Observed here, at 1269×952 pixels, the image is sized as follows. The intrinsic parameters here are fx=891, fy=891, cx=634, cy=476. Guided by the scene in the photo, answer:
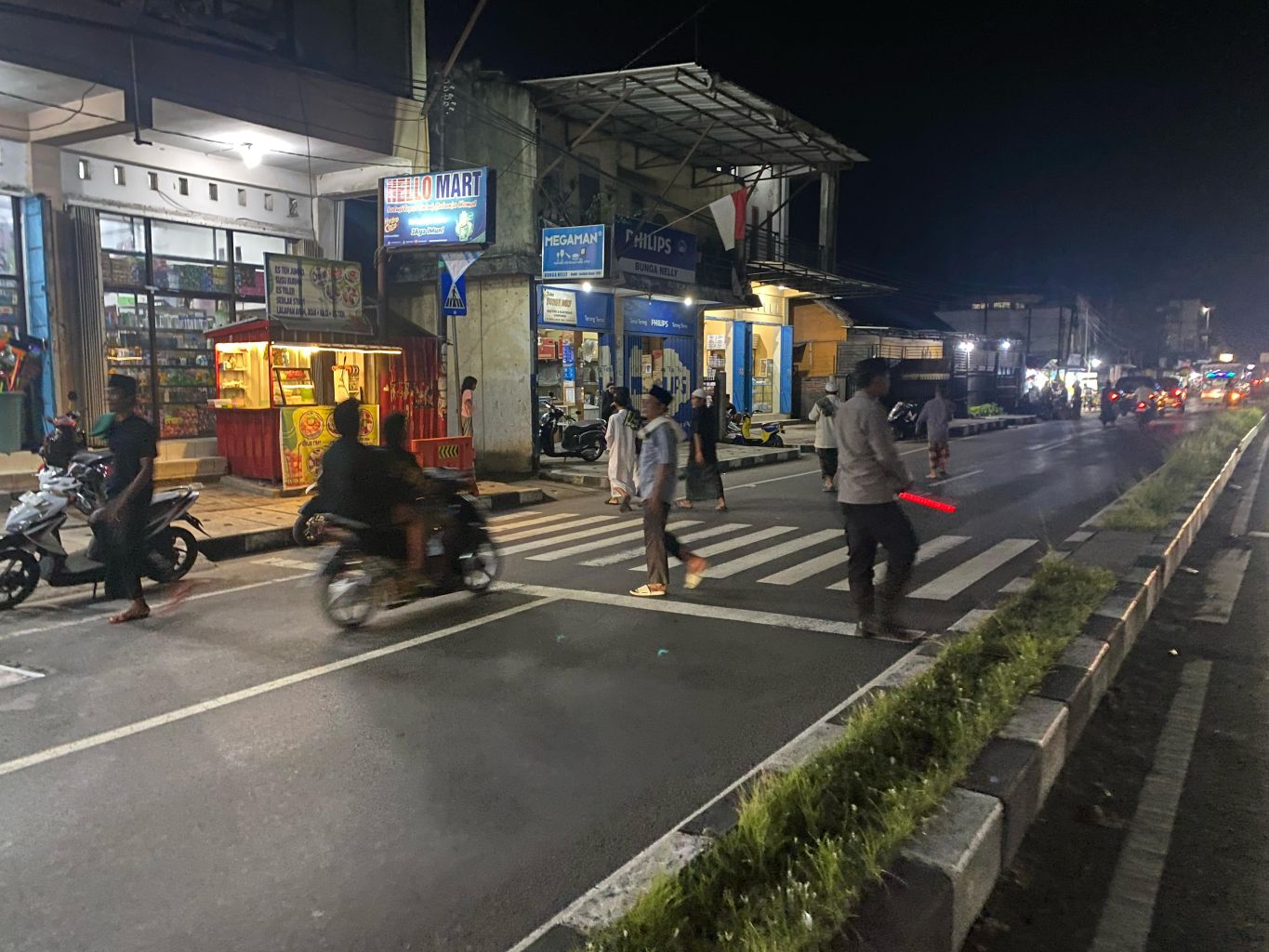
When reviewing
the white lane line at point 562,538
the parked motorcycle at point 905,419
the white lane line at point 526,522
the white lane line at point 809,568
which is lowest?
the white lane line at point 526,522

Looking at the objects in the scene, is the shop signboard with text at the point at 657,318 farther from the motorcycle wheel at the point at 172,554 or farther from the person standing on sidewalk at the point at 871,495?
the person standing on sidewalk at the point at 871,495

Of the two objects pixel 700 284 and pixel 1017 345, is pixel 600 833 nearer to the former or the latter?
pixel 700 284

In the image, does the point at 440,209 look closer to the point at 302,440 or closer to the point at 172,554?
the point at 302,440

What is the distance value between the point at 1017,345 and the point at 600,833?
5272 centimetres

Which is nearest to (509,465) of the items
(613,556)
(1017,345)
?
(613,556)

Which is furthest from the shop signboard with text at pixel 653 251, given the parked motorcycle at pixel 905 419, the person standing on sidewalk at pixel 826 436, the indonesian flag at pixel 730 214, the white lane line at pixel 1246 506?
the white lane line at pixel 1246 506

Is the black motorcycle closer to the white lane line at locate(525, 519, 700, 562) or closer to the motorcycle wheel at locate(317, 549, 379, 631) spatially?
the white lane line at locate(525, 519, 700, 562)

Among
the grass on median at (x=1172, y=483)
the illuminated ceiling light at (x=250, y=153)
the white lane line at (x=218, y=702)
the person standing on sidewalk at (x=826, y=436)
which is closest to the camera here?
the white lane line at (x=218, y=702)

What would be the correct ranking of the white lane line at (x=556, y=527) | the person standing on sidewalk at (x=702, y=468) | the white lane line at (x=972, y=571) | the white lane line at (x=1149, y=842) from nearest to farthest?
the white lane line at (x=1149, y=842) < the white lane line at (x=972, y=571) < the white lane line at (x=556, y=527) < the person standing on sidewalk at (x=702, y=468)

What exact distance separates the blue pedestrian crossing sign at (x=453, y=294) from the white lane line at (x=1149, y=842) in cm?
1185

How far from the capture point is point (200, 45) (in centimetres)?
1274

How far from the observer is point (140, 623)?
7.31m

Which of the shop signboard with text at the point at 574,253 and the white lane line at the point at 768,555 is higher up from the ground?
the shop signboard with text at the point at 574,253

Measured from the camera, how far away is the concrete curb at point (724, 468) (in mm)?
16828
